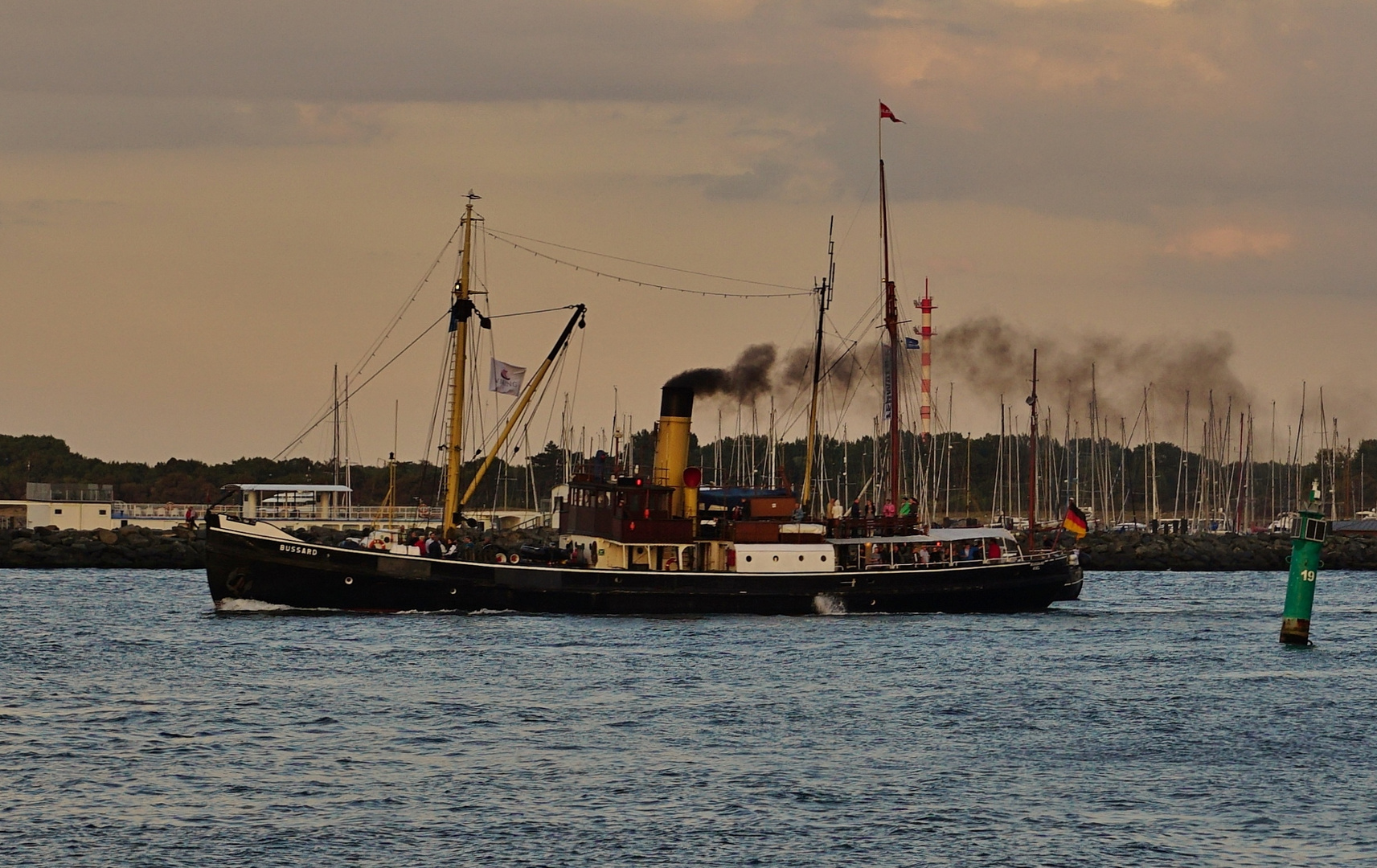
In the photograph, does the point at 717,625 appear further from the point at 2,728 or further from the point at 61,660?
the point at 2,728

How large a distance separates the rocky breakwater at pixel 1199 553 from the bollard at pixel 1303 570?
230 feet

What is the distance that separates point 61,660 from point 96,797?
900 inches

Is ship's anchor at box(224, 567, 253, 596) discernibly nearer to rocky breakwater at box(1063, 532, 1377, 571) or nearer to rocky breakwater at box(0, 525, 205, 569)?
rocky breakwater at box(0, 525, 205, 569)

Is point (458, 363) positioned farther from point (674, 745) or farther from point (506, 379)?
point (674, 745)

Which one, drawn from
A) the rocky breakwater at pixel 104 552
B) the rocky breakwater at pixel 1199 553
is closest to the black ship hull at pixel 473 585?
the rocky breakwater at pixel 104 552

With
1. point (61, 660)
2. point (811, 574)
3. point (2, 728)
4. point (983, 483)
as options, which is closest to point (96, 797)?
point (2, 728)

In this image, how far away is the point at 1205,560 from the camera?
132500 mm

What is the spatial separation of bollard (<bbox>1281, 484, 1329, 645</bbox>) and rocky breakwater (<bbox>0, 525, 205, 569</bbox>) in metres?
74.7

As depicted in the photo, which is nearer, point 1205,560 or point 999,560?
point 999,560

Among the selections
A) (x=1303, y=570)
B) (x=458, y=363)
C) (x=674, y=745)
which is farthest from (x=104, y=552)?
(x=674, y=745)

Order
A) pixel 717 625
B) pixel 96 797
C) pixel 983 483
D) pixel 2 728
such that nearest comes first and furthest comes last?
pixel 96 797
pixel 2 728
pixel 717 625
pixel 983 483

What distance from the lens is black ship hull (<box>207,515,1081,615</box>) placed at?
2485 inches

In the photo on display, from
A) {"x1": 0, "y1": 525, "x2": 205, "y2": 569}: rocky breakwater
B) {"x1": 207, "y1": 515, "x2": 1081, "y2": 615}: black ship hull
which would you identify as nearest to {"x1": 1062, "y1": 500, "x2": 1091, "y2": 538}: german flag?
{"x1": 207, "y1": 515, "x2": 1081, "y2": 615}: black ship hull

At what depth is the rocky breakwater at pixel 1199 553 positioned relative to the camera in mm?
131625
